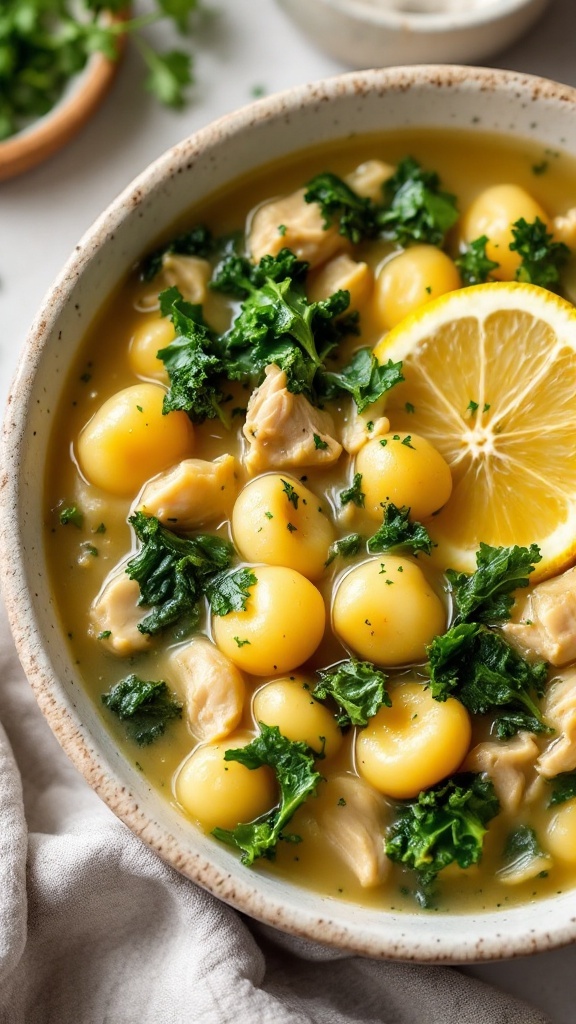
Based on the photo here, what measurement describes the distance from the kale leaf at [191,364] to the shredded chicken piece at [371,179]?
617mm

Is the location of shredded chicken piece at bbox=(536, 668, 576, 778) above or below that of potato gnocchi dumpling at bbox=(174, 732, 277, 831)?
below

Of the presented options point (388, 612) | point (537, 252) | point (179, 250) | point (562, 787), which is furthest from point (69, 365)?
point (562, 787)

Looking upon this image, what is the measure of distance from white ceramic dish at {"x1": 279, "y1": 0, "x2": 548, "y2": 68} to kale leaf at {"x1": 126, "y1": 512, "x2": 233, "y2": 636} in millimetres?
1657

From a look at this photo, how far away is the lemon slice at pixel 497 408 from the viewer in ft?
9.80

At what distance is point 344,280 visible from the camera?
10.3 feet

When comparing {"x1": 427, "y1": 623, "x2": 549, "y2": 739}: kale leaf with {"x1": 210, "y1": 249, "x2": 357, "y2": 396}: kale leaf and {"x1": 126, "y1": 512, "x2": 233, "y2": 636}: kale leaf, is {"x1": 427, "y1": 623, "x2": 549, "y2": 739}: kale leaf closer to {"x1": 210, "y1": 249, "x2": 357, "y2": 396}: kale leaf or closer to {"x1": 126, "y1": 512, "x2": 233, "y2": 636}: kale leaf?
{"x1": 126, "y1": 512, "x2": 233, "y2": 636}: kale leaf

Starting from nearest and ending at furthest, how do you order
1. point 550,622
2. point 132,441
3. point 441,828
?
point 441,828, point 550,622, point 132,441

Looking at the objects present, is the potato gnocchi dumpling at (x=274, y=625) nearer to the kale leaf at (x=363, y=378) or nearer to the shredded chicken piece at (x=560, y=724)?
the kale leaf at (x=363, y=378)

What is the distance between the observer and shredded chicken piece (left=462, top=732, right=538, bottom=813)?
286 centimetres

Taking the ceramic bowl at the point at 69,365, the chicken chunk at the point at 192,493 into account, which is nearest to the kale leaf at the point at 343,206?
the ceramic bowl at the point at 69,365

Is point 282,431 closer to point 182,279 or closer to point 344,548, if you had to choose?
point 344,548

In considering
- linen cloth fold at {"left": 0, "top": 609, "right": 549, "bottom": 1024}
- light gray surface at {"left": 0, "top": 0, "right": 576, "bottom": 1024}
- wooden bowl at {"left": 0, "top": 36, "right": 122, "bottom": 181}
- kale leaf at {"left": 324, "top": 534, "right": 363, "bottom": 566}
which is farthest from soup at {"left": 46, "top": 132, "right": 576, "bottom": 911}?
wooden bowl at {"left": 0, "top": 36, "right": 122, "bottom": 181}

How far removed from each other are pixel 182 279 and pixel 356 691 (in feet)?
4.18

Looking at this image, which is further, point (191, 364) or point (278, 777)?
point (191, 364)
